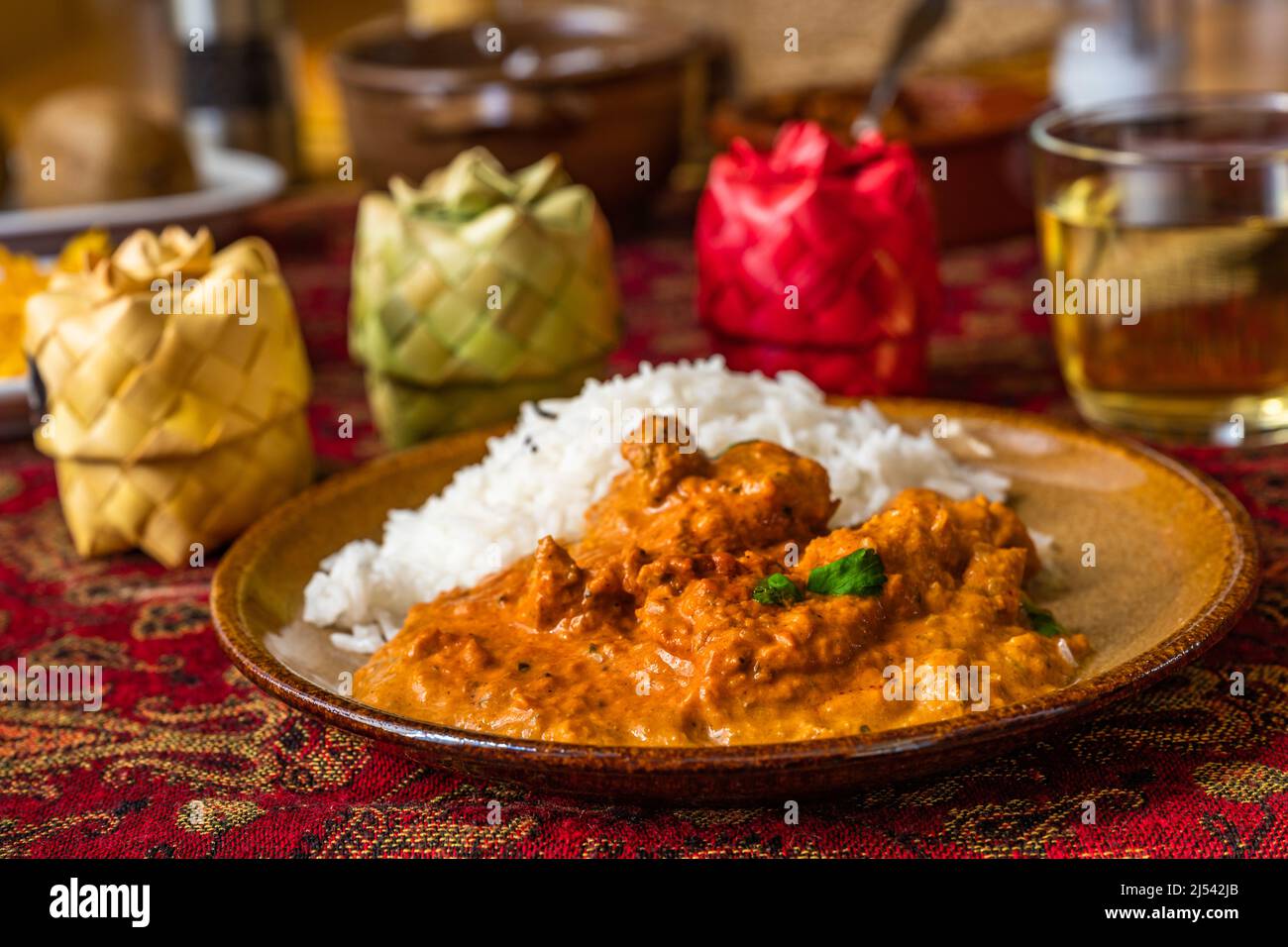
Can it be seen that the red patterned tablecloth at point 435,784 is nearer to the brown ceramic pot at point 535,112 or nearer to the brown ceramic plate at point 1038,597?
the brown ceramic plate at point 1038,597

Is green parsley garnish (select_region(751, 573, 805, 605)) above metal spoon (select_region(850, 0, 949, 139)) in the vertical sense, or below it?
below

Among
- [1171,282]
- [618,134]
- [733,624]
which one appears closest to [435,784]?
[733,624]

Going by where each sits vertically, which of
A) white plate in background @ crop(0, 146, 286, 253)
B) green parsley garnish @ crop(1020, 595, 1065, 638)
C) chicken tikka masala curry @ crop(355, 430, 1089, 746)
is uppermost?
white plate in background @ crop(0, 146, 286, 253)

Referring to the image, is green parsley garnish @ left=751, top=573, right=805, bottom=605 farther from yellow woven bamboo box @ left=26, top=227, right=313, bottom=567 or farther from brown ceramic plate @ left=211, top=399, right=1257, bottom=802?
yellow woven bamboo box @ left=26, top=227, right=313, bottom=567

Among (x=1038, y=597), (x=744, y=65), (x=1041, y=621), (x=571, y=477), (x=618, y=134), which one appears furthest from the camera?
(x=744, y=65)

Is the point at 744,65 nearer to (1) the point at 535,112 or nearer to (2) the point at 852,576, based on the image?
(1) the point at 535,112

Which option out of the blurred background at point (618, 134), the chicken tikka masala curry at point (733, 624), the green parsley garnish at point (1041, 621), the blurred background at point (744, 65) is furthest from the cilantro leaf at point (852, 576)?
the blurred background at point (744, 65)

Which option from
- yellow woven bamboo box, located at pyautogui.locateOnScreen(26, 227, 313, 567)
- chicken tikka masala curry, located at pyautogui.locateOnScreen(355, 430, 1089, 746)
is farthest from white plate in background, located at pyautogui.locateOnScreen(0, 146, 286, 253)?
chicken tikka masala curry, located at pyautogui.locateOnScreen(355, 430, 1089, 746)
